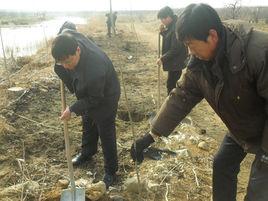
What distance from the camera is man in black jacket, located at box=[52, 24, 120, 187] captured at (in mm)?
3113

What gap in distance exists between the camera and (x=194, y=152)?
15.7ft

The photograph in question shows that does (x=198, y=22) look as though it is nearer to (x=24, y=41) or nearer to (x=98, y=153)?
(x=98, y=153)

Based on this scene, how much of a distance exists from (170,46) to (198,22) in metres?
3.59

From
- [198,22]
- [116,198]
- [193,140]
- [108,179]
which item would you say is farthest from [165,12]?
[198,22]

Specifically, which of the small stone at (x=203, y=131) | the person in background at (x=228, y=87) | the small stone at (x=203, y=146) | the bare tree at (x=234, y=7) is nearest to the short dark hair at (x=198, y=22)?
the person in background at (x=228, y=87)

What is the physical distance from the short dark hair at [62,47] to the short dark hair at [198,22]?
1274mm

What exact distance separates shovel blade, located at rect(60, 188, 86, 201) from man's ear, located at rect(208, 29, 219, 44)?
6.20 ft

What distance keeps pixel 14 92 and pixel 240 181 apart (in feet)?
14.8

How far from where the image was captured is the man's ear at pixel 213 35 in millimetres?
2021

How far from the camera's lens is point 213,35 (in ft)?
6.69

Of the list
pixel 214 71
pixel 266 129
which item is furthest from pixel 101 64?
pixel 266 129

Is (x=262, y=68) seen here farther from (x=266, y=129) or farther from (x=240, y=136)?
(x=240, y=136)

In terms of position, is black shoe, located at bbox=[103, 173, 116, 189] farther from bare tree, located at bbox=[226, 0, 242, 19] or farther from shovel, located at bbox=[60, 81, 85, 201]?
bare tree, located at bbox=[226, 0, 242, 19]

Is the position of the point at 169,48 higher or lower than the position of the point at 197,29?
lower
